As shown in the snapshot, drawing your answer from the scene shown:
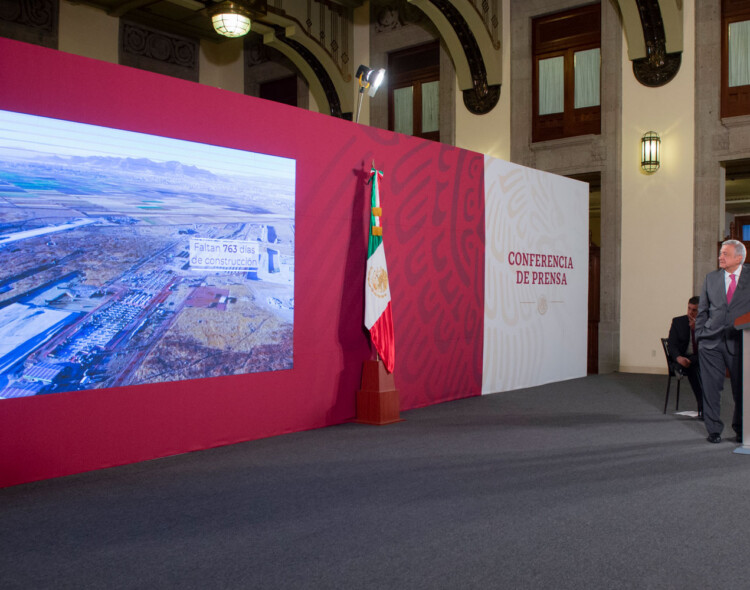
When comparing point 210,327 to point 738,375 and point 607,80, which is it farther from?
point 607,80

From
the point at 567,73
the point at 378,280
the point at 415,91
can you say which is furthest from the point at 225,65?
the point at 378,280

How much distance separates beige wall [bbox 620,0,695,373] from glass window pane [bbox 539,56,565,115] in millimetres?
1037

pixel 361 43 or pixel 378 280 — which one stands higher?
pixel 361 43

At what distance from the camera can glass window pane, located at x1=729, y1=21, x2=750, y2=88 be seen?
9.73 m

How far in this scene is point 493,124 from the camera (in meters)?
11.8

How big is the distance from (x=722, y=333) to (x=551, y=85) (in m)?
6.87

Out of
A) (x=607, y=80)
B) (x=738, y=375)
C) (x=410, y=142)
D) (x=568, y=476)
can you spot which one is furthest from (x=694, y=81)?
(x=568, y=476)

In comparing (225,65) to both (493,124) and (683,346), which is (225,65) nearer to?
(493,124)

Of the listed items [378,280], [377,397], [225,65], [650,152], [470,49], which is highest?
[225,65]

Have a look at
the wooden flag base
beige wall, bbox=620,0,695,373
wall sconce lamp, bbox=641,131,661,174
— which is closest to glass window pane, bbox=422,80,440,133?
beige wall, bbox=620,0,695,373

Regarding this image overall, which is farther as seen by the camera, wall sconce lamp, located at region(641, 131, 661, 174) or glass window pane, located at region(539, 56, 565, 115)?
glass window pane, located at region(539, 56, 565, 115)

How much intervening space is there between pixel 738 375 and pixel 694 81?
19.7 ft

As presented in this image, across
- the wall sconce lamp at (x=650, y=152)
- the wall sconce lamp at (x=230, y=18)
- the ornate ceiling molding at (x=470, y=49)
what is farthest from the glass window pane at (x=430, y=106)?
the wall sconce lamp at (x=650, y=152)

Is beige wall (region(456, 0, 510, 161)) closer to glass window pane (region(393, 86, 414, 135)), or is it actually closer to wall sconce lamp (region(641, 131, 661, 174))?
glass window pane (region(393, 86, 414, 135))
